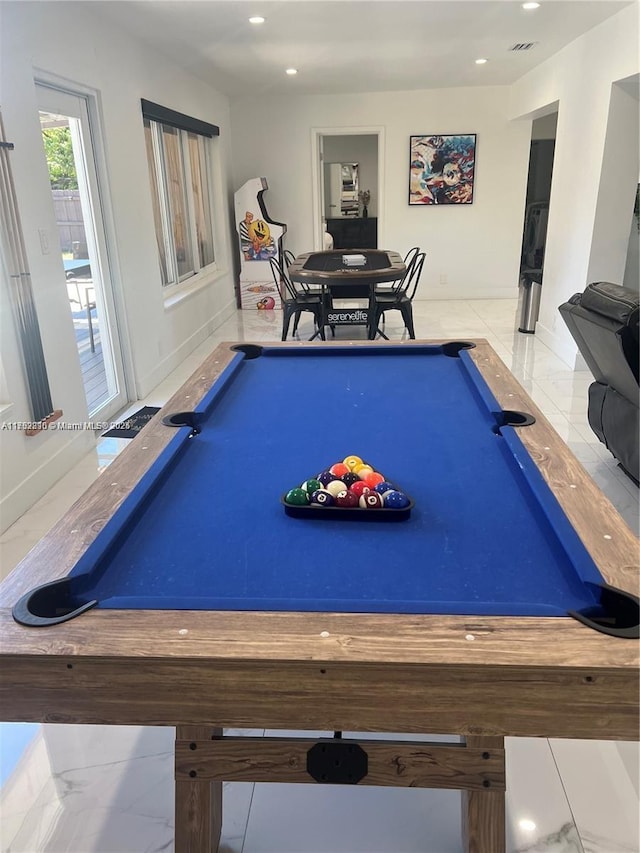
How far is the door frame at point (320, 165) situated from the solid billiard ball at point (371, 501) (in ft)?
22.3

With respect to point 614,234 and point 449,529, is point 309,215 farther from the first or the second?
point 449,529

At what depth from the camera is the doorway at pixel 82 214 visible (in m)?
3.57

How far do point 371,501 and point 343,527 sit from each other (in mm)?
84

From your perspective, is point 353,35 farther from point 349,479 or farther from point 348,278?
point 349,479

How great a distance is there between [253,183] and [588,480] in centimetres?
669

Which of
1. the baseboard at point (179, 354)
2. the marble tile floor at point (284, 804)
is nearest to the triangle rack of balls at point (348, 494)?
the marble tile floor at point (284, 804)

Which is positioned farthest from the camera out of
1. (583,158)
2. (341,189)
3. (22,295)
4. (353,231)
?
(341,189)

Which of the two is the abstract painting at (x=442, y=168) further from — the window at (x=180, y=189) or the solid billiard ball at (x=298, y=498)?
the solid billiard ball at (x=298, y=498)

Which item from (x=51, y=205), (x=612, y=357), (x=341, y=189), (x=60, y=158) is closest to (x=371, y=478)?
(x=612, y=357)

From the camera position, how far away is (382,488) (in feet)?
4.62

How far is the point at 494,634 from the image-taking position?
102 cm

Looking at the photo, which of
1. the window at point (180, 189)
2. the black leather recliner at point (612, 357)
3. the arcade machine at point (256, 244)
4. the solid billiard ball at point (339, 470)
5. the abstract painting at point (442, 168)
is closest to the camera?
the solid billiard ball at point (339, 470)

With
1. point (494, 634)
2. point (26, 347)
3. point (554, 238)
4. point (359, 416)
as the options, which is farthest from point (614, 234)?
point (494, 634)

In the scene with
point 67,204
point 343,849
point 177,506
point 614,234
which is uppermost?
point 67,204
